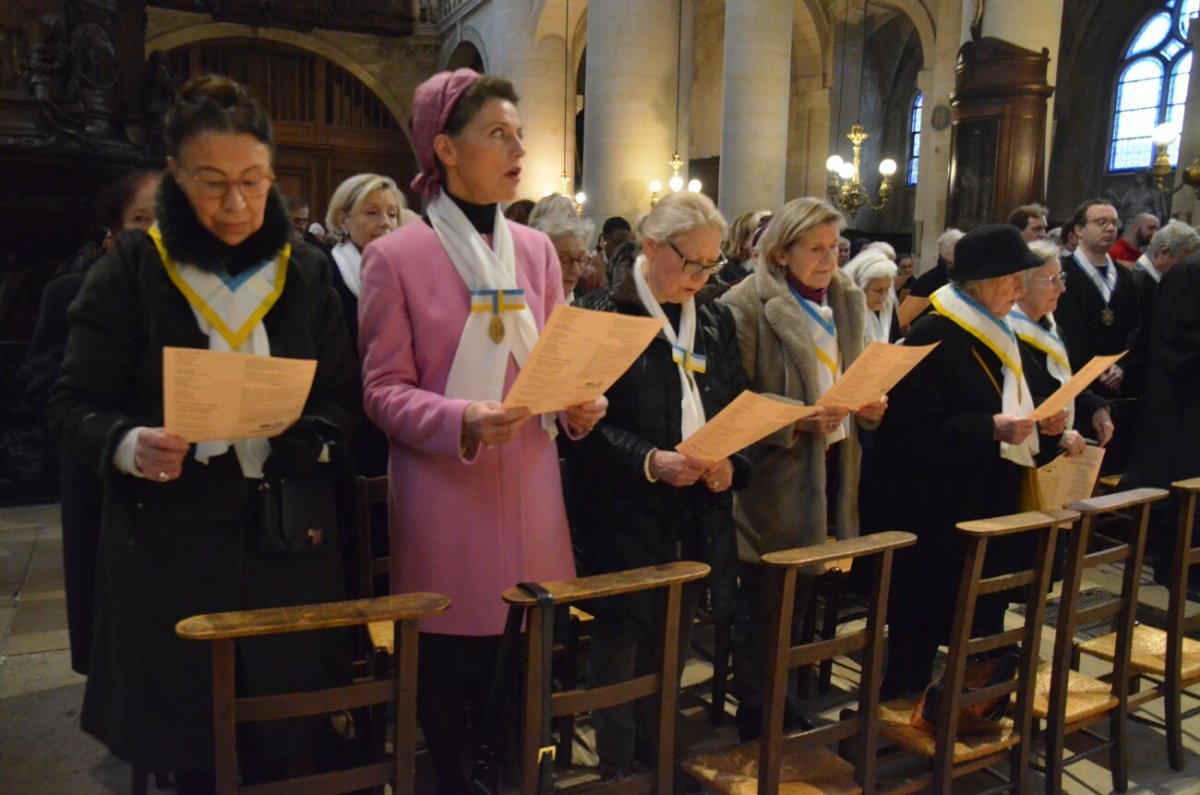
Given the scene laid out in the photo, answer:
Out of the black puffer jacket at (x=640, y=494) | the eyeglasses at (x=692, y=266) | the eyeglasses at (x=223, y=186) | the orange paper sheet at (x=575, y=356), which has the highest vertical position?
the eyeglasses at (x=223, y=186)

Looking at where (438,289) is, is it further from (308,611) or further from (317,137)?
(317,137)

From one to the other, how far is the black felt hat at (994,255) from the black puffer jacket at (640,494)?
40.8 inches

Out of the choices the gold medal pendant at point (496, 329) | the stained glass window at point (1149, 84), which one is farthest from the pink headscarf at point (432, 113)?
the stained glass window at point (1149, 84)

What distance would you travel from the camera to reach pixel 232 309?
175cm

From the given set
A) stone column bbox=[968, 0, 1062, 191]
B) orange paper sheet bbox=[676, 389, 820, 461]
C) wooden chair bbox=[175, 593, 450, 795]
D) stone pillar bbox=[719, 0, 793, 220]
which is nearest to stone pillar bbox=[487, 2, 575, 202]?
stone pillar bbox=[719, 0, 793, 220]

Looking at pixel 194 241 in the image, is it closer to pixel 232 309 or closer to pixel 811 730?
pixel 232 309

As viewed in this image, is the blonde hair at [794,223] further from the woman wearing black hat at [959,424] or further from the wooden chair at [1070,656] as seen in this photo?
the wooden chair at [1070,656]

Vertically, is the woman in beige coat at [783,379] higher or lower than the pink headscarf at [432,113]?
lower

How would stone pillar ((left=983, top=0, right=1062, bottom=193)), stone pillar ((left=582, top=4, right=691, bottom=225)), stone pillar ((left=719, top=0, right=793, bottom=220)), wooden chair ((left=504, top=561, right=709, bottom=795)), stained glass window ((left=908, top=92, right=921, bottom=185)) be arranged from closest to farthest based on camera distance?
wooden chair ((left=504, top=561, right=709, bottom=795)) < stone pillar ((left=983, top=0, right=1062, bottom=193)) < stone pillar ((left=719, top=0, right=793, bottom=220)) < stone pillar ((left=582, top=4, right=691, bottom=225)) < stained glass window ((left=908, top=92, right=921, bottom=185))

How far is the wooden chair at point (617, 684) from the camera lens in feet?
5.32

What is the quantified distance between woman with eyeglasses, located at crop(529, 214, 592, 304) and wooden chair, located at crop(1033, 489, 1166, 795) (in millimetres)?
1943

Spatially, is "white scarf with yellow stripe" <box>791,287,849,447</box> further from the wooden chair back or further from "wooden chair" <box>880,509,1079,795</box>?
the wooden chair back

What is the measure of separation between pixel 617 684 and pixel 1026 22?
7.58 meters

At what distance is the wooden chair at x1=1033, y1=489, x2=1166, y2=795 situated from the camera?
2.45 metres
